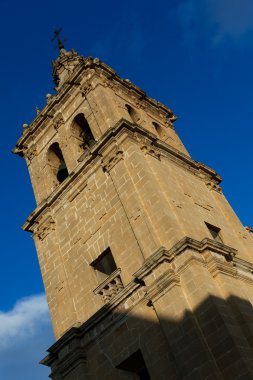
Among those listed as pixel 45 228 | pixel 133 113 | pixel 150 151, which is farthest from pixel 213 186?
pixel 45 228

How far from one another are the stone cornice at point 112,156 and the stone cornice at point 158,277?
399 centimetres

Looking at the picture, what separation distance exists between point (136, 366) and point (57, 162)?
9391 mm

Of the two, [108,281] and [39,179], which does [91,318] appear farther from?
[39,179]

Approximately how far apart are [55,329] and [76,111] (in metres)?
7.74

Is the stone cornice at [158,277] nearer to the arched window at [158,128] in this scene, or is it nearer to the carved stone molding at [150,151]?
the carved stone molding at [150,151]

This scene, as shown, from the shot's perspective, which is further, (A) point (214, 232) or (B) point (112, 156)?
(B) point (112, 156)

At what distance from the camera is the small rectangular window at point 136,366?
11.4 m

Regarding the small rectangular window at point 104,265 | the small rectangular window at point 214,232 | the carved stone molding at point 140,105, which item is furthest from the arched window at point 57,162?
the small rectangular window at point 214,232

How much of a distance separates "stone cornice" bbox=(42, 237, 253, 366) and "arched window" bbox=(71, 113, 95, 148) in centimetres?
723

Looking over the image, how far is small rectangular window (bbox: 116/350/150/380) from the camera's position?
37.5ft

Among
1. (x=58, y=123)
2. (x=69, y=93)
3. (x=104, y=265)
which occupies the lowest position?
(x=104, y=265)

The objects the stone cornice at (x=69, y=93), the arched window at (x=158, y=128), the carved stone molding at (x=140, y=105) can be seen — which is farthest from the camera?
the arched window at (x=158, y=128)

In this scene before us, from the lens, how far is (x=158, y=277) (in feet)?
36.5

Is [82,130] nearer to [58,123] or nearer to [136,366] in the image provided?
[58,123]
